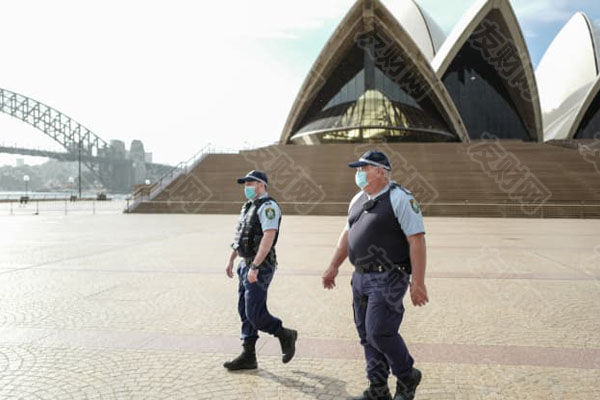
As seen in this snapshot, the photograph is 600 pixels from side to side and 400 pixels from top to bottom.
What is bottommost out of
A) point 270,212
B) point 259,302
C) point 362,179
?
point 259,302

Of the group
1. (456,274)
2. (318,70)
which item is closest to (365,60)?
(318,70)

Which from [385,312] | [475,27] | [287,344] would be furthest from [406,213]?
[475,27]

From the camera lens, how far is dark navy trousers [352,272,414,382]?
8.60ft

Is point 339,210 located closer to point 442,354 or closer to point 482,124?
point 442,354

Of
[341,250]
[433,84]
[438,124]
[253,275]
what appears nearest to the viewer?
[341,250]

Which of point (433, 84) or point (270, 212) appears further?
point (433, 84)

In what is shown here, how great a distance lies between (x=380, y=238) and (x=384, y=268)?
172 millimetres

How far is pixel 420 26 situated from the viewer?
170ft

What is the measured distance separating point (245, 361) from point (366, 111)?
40843 millimetres

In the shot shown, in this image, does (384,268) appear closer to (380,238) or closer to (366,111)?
(380,238)

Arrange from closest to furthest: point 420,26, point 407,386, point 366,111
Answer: point 407,386 → point 366,111 → point 420,26

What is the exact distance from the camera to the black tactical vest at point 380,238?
2.65m

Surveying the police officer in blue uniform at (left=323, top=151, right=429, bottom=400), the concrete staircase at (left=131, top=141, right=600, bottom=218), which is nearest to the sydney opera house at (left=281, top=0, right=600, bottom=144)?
the concrete staircase at (left=131, top=141, right=600, bottom=218)

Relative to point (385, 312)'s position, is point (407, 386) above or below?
below
